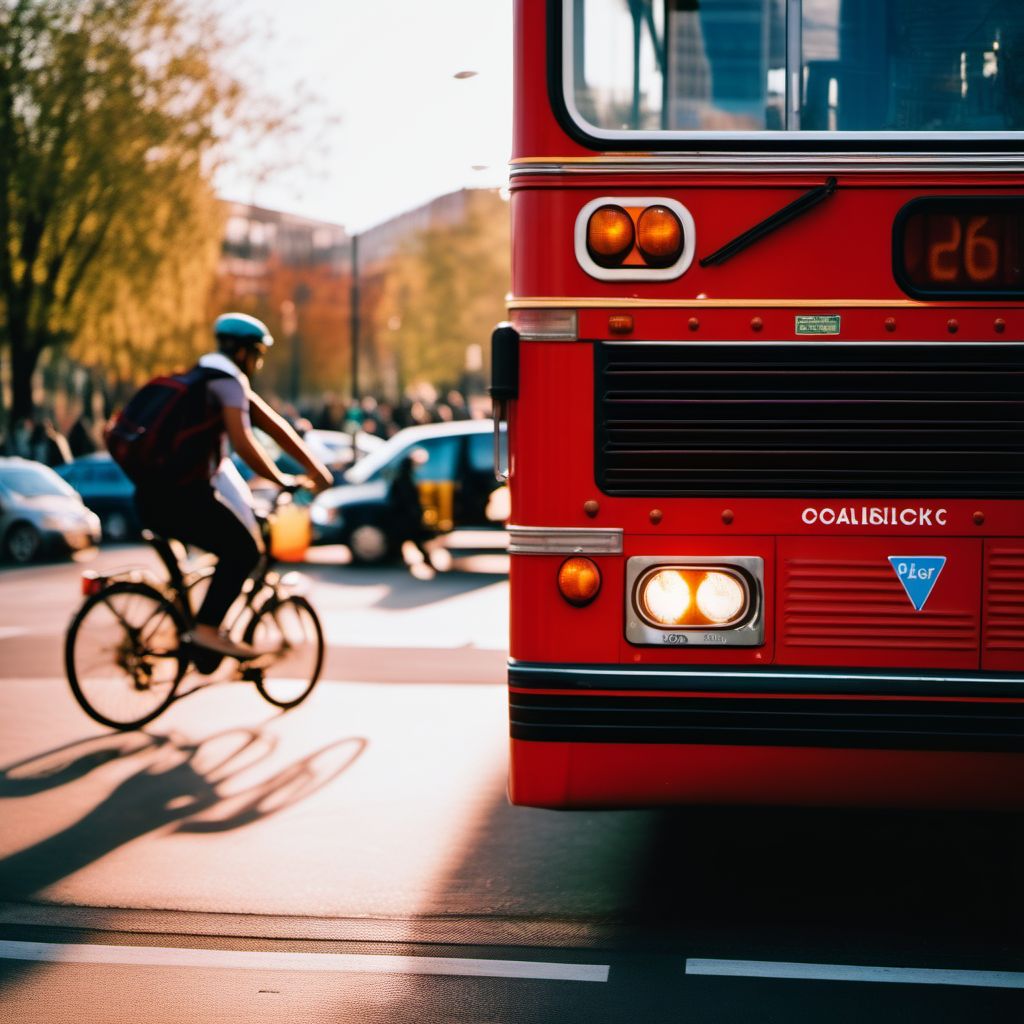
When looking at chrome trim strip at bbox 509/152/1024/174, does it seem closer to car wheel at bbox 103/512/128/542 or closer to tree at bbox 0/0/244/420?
car wheel at bbox 103/512/128/542

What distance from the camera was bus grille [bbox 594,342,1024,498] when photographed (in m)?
4.53

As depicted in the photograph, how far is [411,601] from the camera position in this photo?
1525 cm

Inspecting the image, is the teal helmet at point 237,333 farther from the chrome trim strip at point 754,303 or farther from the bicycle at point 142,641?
the chrome trim strip at point 754,303

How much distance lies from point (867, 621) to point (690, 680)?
19.7 inches

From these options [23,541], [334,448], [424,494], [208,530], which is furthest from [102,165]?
[208,530]

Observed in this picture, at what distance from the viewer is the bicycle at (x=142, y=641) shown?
794 centimetres

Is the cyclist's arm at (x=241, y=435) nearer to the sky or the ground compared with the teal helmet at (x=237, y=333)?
nearer to the ground

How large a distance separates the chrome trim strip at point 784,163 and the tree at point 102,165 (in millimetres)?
29731

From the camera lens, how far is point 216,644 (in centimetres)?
802

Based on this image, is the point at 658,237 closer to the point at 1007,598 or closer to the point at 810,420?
the point at 810,420

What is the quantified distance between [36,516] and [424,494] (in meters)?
4.95

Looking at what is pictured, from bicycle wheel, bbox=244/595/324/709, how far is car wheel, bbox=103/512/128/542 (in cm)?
1588

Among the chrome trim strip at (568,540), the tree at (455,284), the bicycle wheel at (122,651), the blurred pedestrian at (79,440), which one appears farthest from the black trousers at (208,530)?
the tree at (455,284)

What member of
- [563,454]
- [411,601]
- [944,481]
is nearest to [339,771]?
[563,454]
